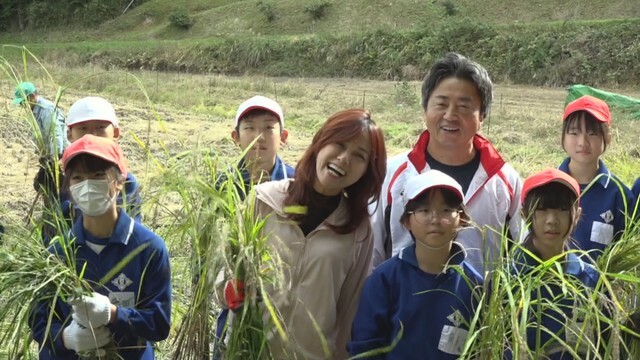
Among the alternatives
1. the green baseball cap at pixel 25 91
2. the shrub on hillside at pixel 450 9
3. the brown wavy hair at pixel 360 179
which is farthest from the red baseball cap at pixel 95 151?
the shrub on hillside at pixel 450 9

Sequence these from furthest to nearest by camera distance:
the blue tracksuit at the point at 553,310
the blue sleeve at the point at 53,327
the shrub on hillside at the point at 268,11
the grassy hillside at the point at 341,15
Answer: the shrub on hillside at the point at 268,11 → the grassy hillside at the point at 341,15 → the blue sleeve at the point at 53,327 → the blue tracksuit at the point at 553,310

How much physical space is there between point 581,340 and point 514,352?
0.23 metres

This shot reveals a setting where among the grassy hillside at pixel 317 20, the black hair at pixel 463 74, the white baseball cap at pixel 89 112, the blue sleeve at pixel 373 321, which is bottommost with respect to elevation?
the blue sleeve at pixel 373 321

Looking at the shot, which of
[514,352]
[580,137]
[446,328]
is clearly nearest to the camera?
[514,352]

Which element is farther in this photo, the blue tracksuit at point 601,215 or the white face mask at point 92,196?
the blue tracksuit at point 601,215

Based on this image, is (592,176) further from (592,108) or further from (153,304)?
(153,304)

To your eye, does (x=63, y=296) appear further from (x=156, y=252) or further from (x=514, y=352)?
(x=514, y=352)

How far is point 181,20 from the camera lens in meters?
39.7

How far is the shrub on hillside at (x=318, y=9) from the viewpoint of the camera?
3500 cm

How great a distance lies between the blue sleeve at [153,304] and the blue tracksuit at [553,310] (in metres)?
1.13

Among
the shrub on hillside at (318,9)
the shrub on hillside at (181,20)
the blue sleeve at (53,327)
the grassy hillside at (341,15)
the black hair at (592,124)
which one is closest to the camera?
the blue sleeve at (53,327)

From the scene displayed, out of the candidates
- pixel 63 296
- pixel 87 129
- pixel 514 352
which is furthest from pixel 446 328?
pixel 87 129

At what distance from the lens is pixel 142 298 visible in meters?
2.51

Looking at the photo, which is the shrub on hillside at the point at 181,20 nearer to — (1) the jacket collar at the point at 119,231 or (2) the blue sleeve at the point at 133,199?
(2) the blue sleeve at the point at 133,199
